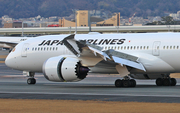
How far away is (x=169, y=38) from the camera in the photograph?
24125mm

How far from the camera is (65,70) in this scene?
23.7 metres

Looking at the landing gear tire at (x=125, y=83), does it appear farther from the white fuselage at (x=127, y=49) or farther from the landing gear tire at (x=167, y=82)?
the landing gear tire at (x=167, y=82)

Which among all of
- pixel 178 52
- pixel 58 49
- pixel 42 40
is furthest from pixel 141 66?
pixel 42 40

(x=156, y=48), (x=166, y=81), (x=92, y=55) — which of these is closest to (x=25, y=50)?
(x=92, y=55)

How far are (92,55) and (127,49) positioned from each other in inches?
104

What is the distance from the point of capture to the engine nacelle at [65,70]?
2360 cm

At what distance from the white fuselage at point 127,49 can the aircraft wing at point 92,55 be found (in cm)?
46

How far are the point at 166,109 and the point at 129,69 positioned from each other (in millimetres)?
9638

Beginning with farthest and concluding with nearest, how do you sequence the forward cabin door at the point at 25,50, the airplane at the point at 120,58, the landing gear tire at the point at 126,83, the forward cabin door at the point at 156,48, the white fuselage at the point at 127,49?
the forward cabin door at the point at 25,50 < the landing gear tire at the point at 126,83 < the forward cabin door at the point at 156,48 < the white fuselage at the point at 127,49 < the airplane at the point at 120,58

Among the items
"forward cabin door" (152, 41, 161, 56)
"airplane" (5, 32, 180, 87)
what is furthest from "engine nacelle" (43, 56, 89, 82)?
"forward cabin door" (152, 41, 161, 56)

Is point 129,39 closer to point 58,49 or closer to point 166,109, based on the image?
point 58,49

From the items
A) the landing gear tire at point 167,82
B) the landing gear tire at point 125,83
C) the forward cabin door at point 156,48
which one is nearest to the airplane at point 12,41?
the landing gear tire at point 167,82

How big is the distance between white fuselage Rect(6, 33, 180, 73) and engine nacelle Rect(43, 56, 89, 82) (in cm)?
260

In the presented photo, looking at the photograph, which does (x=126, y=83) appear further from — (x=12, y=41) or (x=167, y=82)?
(x=12, y=41)
